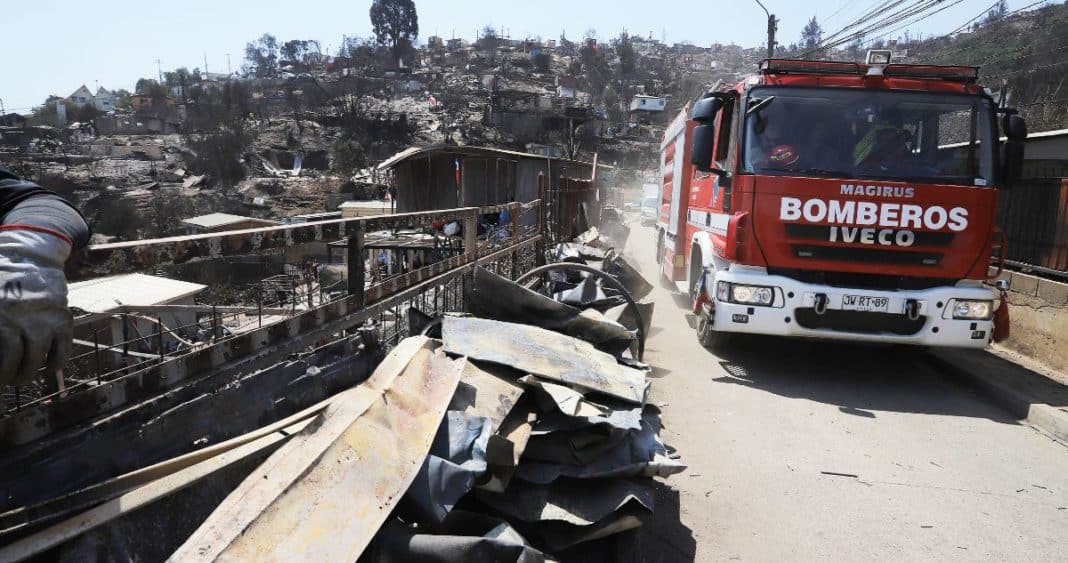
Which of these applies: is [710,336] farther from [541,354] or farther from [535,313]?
[541,354]

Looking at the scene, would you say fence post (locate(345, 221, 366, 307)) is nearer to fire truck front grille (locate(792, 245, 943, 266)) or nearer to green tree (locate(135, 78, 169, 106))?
fire truck front grille (locate(792, 245, 943, 266))

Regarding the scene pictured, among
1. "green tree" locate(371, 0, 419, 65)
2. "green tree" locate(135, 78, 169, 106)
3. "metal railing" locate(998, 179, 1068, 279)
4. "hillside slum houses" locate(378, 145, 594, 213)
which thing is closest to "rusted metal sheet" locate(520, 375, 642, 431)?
"metal railing" locate(998, 179, 1068, 279)

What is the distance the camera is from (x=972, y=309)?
5.39m

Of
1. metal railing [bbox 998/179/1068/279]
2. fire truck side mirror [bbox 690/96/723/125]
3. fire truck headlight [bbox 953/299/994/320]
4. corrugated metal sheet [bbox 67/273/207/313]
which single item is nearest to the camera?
fire truck headlight [bbox 953/299/994/320]

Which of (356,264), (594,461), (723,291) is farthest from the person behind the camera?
(723,291)

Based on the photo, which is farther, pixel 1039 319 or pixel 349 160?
pixel 349 160

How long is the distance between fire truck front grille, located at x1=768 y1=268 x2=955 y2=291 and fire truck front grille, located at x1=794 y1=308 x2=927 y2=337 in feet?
0.86

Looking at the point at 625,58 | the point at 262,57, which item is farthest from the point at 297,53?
the point at 625,58

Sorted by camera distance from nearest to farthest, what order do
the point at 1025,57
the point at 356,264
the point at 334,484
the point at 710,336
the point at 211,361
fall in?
the point at 334,484 → the point at 211,361 → the point at 356,264 → the point at 710,336 → the point at 1025,57

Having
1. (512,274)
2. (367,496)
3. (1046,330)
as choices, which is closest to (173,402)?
(367,496)

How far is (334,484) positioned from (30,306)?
0.93 m

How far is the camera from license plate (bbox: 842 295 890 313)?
5.40 meters

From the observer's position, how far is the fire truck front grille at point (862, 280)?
5520 mm

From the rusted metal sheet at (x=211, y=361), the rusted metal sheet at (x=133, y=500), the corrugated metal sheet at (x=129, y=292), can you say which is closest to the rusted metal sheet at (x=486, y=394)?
the rusted metal sheet at (x=211, y=361)
